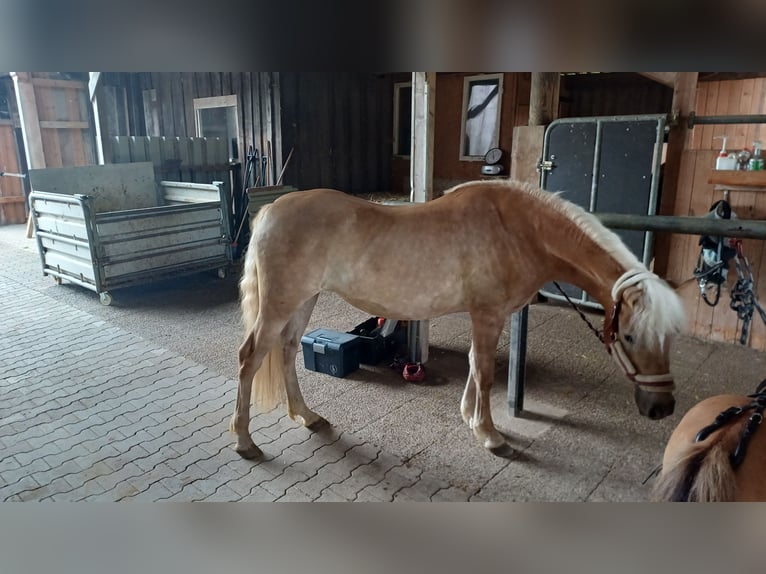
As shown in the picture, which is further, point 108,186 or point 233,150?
point 108,186

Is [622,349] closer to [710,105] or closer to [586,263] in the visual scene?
[586,263]

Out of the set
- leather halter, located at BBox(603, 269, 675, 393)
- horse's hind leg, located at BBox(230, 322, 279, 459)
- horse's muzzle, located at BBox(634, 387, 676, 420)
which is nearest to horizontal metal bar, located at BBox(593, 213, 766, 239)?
leather halter, located at BBox(603, 269, 675, 393)

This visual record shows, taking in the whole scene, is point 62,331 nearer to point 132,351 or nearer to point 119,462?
point 132,351

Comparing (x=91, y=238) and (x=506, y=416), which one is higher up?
(x=91, y=238)

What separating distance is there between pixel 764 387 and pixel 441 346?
147cm

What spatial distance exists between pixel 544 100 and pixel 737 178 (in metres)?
1.00

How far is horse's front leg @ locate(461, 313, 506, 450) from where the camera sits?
4.85ft

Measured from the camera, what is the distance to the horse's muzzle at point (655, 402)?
1.17 meters

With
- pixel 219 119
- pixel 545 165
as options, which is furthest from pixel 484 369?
pixel 545 165

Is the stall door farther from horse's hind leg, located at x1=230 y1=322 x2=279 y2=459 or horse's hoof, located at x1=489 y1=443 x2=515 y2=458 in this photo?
horse's hind leg, located at x1=230 y1=322 x2=279 y2=459

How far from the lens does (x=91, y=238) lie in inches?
108
